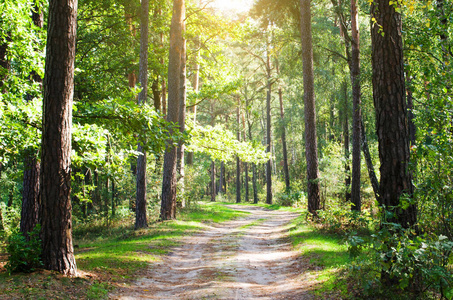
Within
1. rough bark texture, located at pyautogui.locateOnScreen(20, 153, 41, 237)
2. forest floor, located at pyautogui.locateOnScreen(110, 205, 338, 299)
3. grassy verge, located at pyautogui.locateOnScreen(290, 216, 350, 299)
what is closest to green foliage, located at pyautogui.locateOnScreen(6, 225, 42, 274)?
forest floor, located at pyautogui.locateOnScreen(110, 205, 338, 299)

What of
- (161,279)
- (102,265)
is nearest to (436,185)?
(161,279)

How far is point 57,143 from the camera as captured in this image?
5934 mm

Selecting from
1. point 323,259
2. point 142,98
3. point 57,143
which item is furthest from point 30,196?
point 323,259

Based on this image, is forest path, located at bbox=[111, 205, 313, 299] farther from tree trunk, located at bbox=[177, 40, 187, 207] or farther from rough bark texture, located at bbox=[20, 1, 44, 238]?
tree trunk, located at bbox=[177, 40, 187, 207]

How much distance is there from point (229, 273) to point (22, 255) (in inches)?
160

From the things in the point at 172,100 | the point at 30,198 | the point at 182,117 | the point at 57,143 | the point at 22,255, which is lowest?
the point at 22,255

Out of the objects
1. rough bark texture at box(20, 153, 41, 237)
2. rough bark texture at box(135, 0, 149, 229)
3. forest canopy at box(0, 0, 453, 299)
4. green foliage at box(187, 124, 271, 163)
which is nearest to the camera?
forest canopy at box(0, 0, 453, 299)

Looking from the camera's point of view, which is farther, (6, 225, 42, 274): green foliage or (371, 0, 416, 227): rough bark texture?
(6, 225, 42, 274): green foliage

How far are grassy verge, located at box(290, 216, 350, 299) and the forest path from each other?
0.22 meters

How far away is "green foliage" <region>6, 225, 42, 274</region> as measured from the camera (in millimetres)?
5641

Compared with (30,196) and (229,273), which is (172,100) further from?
(229,273)

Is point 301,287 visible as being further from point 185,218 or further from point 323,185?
point 323,185

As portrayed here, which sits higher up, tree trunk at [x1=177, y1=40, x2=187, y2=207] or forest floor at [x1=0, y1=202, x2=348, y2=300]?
tree trunk at [x1=177, y1=40, x2=187, y2=207]

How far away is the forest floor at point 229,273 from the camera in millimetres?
5992
